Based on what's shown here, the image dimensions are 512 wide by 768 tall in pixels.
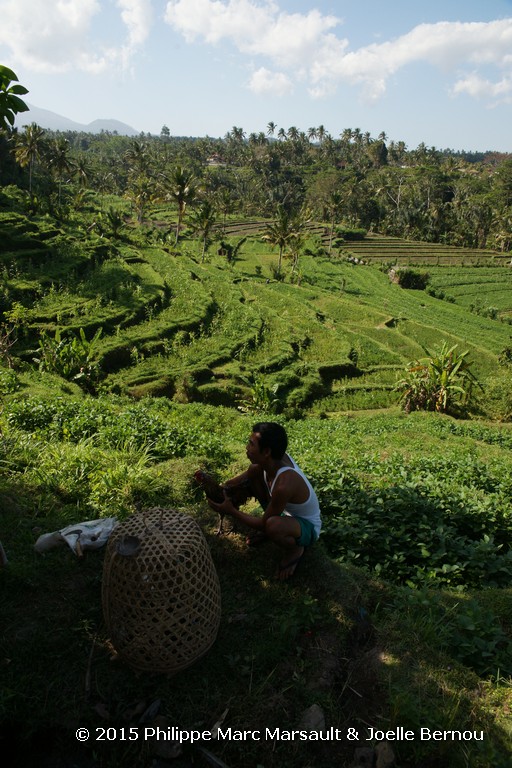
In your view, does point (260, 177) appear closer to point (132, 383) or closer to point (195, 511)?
point (132, 383)

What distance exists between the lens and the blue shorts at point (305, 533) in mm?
3992

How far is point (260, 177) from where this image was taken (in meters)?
83.7

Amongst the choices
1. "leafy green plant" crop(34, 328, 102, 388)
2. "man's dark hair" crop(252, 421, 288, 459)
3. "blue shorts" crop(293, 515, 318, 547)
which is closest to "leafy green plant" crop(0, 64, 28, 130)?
"man's dark hair" crop(252, 421, 288, 459)

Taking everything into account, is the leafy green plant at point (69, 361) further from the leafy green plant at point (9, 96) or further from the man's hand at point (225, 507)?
the leafy green plant at point (9, 96)

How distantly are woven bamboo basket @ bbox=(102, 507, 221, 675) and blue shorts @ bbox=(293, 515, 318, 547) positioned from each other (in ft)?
3.38

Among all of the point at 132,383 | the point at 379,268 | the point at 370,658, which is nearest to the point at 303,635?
the point at 370,658

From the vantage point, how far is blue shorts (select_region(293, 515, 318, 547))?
3.99 m

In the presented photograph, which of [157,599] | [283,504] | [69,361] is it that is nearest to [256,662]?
[157,599]

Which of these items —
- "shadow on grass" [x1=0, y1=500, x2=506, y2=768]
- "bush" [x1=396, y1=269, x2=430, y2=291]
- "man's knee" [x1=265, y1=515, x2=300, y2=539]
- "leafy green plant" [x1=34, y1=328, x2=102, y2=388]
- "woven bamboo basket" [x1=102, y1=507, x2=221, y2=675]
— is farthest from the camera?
"bush" [x1=396, y1=269, x2=430, y2=291]

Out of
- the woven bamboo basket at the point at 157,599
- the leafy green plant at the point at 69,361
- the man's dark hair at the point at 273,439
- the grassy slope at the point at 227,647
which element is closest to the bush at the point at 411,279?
the leafy green plant at the point at 69,361

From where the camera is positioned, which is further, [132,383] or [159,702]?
[132,383]

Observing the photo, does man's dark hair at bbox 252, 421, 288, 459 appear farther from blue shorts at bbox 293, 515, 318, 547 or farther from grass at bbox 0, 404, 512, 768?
grass at bbox 0, 404, 512, 768

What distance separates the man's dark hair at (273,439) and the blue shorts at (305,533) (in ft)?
1.88

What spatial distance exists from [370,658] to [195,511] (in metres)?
2.29
